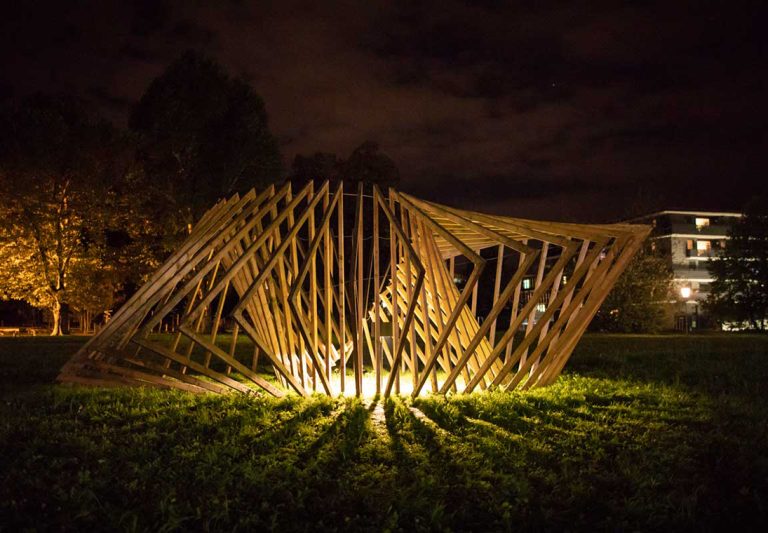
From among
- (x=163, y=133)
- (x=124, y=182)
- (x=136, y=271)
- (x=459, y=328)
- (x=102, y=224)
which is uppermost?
(x=163, y=133)

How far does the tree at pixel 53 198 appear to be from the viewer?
26453 millimetres

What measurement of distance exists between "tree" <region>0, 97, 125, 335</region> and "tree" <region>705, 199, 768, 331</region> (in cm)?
Result: 3673

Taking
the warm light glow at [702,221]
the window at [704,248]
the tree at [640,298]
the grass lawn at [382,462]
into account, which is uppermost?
the warm light glow at [702,221]

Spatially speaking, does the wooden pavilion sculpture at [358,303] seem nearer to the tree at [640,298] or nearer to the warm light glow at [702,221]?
the tree at [640,298]

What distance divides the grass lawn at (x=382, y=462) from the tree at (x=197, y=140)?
2010cm

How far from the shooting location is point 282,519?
5391 millimetres

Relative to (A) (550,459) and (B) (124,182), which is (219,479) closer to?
(A) (550,459)

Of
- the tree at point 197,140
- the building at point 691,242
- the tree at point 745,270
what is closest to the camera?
the tree at point 197,140

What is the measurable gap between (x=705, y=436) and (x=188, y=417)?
253 inches

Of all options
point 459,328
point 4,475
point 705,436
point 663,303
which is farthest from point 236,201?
point 663,303

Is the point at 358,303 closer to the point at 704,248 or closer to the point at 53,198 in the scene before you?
the point at 53,198

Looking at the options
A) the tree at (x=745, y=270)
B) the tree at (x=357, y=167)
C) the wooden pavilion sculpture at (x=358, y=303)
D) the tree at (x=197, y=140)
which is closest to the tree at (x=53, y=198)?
the tree at (x=197, y=140)

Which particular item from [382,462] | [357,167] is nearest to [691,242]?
[357,167]

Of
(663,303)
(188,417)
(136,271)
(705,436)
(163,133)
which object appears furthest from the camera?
(663,303)
